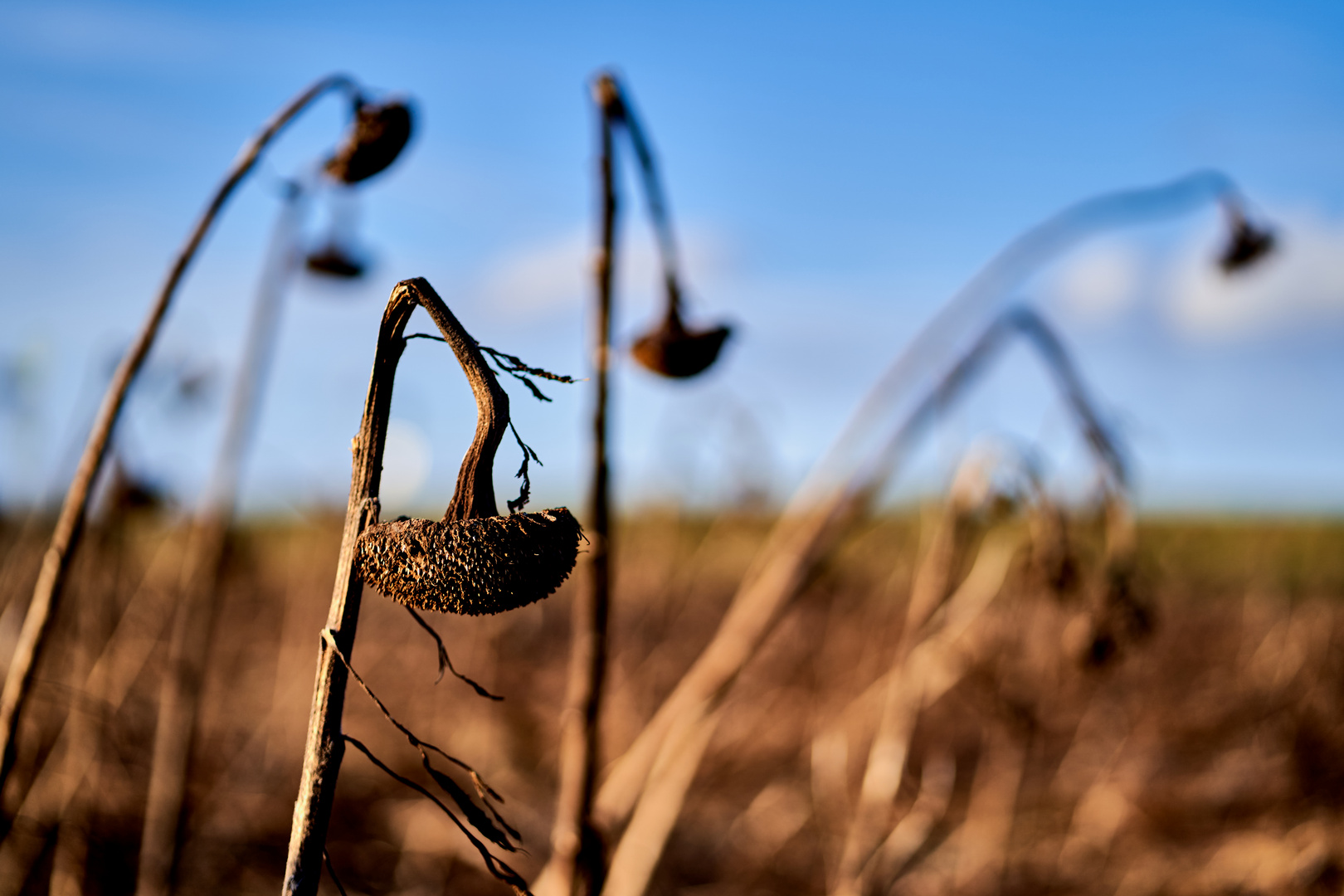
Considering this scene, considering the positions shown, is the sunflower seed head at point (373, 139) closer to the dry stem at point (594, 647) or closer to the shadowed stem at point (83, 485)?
the shadowed stem at point (83, 485)

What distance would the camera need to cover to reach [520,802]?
130 inches

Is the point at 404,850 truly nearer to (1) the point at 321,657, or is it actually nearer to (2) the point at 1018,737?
(2) the point at 1018,737

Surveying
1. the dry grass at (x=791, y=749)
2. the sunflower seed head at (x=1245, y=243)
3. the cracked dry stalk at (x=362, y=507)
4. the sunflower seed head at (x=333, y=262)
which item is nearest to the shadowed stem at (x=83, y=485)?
the dry grass at (x=791, y=749)

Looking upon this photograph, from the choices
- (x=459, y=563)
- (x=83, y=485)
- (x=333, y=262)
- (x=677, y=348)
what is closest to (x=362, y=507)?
(x=459, y=563)

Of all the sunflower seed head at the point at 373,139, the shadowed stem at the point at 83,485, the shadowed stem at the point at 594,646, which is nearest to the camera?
the shadowed stem at the point at 83,485

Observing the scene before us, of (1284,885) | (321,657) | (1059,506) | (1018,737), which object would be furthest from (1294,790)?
(321,657)

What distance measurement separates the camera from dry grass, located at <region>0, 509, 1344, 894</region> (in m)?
2.30

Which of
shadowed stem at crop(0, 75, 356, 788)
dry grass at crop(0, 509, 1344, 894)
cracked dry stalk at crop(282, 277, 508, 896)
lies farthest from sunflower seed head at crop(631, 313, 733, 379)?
cracked dry stalk at crop(282, 277, 508, 896)

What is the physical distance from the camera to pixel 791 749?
4621mm

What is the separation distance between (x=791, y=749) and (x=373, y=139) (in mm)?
4191

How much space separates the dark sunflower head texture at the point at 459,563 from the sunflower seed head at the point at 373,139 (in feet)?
1.95

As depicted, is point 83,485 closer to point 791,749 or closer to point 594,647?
point 594,647

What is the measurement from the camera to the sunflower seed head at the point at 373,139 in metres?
0.98

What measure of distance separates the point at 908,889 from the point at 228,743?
281 centimetres
